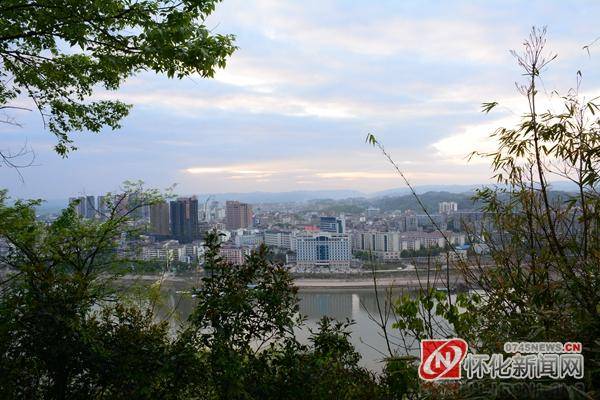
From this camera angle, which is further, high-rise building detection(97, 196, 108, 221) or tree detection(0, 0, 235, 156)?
high-rise building detection(97, 196, 108, 221)

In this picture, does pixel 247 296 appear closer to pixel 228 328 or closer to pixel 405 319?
pixel 228 328

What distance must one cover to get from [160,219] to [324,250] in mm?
4404

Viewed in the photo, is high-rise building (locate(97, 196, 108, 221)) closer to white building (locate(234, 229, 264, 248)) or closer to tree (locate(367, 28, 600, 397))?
white building (locate(234, 229, 264, 248))

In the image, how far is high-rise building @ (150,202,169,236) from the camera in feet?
16.5

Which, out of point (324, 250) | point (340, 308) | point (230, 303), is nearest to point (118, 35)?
point (230, 303)

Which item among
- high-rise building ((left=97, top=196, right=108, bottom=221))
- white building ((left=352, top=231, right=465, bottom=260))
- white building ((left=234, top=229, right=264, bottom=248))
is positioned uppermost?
high-rise building ((left=97, top=196, right=108, bottom=221))

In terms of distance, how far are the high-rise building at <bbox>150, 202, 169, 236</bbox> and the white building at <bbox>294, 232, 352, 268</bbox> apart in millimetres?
3096

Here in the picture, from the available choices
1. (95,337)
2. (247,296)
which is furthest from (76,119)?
(247,296)

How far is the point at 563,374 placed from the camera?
1.24 metres

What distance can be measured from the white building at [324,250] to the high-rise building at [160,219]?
310 centimetres

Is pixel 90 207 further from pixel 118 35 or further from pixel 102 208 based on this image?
pixel 118 35

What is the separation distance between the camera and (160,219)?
220 inches

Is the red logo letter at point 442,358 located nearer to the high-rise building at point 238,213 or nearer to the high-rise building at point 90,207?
the high-rise building at point 90,207

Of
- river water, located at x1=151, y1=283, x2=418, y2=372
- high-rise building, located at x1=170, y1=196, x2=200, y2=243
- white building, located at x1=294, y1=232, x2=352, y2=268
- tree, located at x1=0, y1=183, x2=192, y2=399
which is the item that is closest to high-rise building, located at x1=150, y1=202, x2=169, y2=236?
high-rise building, located at x1=170, y1=196, x2=200, y2=243
